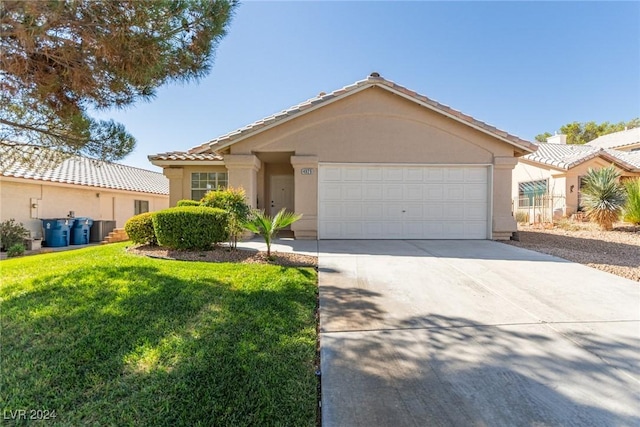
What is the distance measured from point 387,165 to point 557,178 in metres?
13.2

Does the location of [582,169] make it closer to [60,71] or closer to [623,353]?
[623,353]

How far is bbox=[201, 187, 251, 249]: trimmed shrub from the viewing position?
26.4 feet

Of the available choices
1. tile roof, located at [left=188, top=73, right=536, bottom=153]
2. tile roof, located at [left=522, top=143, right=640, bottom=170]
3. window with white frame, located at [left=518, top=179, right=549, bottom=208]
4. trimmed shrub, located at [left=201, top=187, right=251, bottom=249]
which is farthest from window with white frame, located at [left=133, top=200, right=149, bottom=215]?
window with white frame, located at [left=518, top=179, right=549, bottom=208]

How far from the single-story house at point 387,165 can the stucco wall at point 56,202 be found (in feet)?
32.1

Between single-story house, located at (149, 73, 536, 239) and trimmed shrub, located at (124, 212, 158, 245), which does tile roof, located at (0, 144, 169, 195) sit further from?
single-story house, located at (149, 73, 536, 239)

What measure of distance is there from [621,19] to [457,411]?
15.3m

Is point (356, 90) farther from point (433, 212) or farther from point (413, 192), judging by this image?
point (433, 212)

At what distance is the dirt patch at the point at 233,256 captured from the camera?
22.9ft

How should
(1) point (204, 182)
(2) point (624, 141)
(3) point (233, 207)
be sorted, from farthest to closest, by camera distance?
(2) point (624, 141) < (1) point (204, 182) < (3) point (233, 207)

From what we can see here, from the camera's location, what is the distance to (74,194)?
16.2 metres

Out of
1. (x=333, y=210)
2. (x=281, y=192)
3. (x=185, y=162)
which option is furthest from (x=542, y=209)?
(x=185, y=162)

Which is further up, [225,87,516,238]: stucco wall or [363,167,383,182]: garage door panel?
[225,87,516,238]: stucco wall

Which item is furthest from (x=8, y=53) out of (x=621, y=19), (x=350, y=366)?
(x=621, y=19)

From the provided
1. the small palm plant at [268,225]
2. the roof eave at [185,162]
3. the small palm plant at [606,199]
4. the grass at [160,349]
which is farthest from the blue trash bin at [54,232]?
the small palm plant at [606,199]
